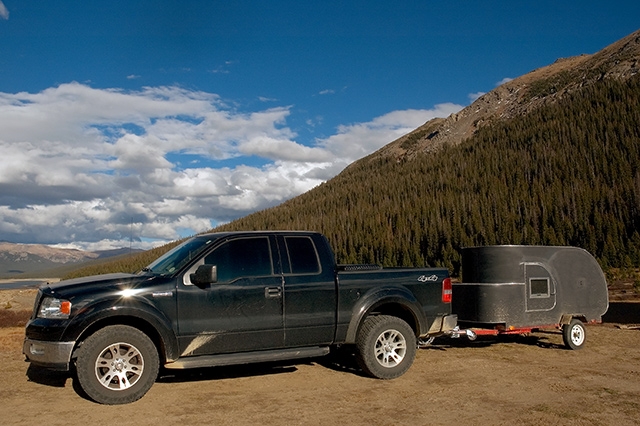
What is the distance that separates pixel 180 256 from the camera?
760 cm

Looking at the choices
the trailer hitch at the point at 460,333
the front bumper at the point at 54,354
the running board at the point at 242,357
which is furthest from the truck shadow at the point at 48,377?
the trailer hitch at the point at 460,333

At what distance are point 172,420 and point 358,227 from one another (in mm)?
73191

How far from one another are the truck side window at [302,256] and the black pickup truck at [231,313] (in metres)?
0.02

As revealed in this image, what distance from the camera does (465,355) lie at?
9789mm

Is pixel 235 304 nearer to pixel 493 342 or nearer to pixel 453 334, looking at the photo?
pixel 453 334

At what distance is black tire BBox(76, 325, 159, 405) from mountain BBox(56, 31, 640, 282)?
45.6 metres

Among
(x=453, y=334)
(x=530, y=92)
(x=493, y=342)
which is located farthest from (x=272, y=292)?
(x=530, y=92)

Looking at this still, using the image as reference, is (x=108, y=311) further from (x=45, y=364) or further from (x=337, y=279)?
(x=337, y=279)

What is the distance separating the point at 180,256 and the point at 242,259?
853mm

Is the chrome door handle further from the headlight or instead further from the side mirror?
the headlight

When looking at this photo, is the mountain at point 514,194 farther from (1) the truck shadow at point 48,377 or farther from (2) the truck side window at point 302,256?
(1) the truck shadow at point 48,377

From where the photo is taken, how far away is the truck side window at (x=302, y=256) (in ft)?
25.5

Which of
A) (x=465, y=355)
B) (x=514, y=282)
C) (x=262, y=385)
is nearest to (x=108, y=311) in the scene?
(x=262, y=385)

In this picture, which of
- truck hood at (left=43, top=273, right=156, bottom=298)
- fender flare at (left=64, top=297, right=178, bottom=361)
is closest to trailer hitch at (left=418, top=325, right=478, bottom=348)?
fender flare at (left=64, top=297, right=178, bottom=361)
